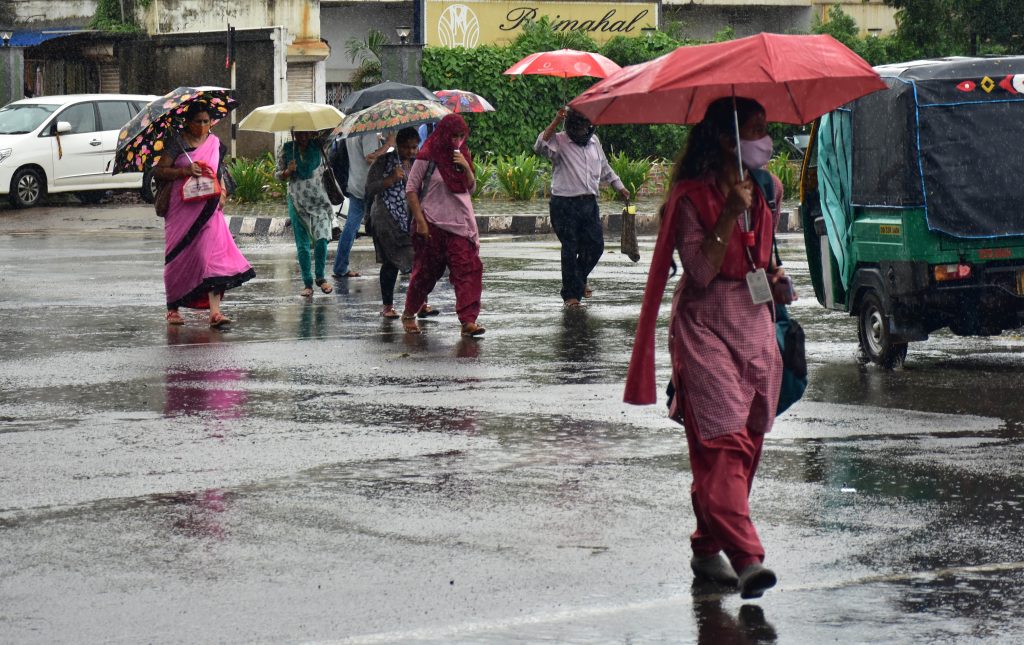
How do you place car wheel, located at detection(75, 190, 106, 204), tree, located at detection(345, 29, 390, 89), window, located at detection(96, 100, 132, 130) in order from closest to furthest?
1. window, located at detection(96, 100, 132, 130)
2. car wheel, located at detection(75, 190, 106, 204)
3. tree, located at detection(345, 29, 390, 89)

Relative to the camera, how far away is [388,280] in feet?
47.1

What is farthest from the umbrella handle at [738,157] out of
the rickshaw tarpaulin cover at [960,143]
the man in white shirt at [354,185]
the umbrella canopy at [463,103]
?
the umbrella canopy at [463,103]

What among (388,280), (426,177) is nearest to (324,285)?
(388,280)

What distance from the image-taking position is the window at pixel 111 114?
29.4m

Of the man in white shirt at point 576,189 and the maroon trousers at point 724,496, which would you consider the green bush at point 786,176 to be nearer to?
the man in white shirt at point 576,189

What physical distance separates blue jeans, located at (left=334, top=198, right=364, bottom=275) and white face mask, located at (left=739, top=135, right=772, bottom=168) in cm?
1159

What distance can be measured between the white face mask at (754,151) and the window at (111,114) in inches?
965

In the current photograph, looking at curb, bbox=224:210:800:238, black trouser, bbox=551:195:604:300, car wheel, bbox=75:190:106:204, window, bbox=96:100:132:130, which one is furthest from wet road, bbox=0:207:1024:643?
car wheel, bbox=75:190:106:204

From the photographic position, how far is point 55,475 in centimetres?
789

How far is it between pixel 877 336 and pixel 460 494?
15.2 ft

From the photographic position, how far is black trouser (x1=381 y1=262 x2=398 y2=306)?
1430 centimetres

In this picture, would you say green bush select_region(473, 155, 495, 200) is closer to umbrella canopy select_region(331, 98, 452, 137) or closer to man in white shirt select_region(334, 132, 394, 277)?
man in white shirt select_region(334, 132, 394, 277)

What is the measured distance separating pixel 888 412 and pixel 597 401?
1.59m

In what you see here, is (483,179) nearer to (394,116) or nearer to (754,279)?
(394,116)
